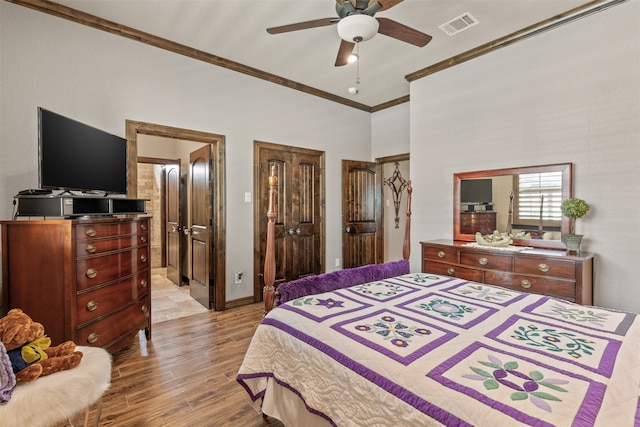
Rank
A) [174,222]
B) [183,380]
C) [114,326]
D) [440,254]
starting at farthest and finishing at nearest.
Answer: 1. [174,222]
2. [440,254]
3. [114,326]
4. [183,380]

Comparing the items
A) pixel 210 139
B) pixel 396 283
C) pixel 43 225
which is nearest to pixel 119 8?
pixel 210 139

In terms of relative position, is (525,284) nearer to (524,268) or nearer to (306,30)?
(524,268)

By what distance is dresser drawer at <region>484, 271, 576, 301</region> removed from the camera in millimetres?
2473

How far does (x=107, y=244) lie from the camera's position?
7.34 feet

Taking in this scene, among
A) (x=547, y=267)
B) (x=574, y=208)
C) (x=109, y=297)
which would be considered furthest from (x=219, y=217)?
(x=574, y=208)

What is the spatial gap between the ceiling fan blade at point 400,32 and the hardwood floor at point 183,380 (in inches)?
108

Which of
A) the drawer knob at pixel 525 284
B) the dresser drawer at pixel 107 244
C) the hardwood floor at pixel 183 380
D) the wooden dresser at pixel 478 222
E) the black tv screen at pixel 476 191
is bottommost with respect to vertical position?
the hardwood floor at pixel 183 380

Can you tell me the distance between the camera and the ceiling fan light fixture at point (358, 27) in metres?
2.03

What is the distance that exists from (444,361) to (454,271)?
2333 mm

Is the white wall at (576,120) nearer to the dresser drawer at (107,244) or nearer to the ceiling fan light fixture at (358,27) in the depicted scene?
the ceiling fan light fixture at (358,27)

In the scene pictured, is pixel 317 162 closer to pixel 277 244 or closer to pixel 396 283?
pixel 277 244

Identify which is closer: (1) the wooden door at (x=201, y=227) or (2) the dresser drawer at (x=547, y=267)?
(2) the dresser drawer at (x=547, y=267)

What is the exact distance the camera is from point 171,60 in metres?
3.30

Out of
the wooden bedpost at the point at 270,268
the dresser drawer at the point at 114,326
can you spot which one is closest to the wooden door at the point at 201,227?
the dresser drawer at the point at 114,326
